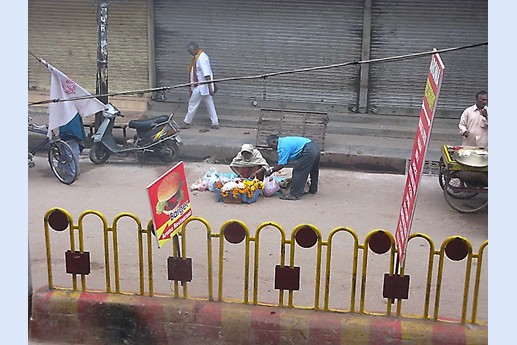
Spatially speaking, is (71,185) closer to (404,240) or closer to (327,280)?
(327,280)

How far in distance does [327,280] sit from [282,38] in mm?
7336

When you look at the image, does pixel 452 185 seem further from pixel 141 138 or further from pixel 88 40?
pixel 88 40

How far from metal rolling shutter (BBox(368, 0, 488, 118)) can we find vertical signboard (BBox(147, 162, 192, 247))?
7.15 m

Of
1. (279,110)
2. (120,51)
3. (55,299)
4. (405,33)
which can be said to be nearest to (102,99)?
(120,51)

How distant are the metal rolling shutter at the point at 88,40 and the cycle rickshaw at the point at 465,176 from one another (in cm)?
591

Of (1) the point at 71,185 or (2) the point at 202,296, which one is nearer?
(2) the point at 202,296

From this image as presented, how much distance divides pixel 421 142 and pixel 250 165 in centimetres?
467

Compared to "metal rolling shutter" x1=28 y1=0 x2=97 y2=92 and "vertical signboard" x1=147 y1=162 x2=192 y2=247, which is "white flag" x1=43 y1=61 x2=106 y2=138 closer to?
"metal rolling shutter" x1=28 y1=0 x2=97 y2=92

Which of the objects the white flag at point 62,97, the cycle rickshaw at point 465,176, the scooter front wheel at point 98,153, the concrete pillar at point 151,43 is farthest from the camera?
the concrete pillar at point 151,43

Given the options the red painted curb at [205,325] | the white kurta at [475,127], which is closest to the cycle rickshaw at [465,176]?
the white kurta at [475,127]

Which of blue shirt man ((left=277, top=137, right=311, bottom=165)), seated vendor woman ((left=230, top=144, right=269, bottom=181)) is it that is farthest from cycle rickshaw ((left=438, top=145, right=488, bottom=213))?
seated vendor woman ((left=230, top=144, right=269, bottom=181))

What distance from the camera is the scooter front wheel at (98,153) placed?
33.7ft

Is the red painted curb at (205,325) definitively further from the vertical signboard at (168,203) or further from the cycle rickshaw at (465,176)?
the cycle rickshaw at (465,176)

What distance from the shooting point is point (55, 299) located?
550 centimetres
